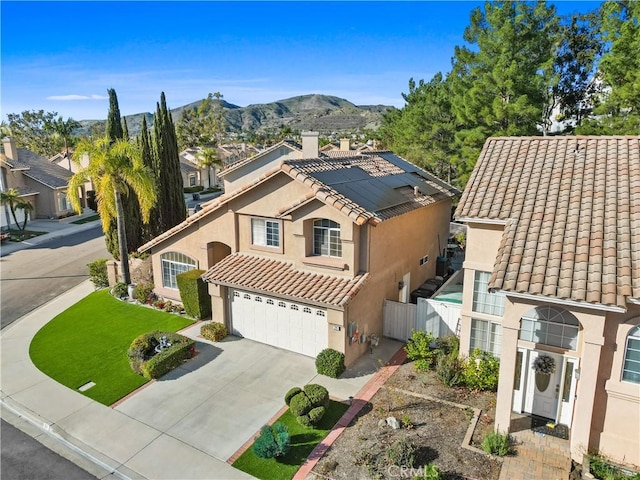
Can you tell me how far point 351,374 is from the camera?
1658 centimetres

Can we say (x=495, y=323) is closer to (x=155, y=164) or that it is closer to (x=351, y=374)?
(x=351, y=374)

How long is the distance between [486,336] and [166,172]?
78.1 feet

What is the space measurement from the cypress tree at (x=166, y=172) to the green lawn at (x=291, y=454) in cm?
2110

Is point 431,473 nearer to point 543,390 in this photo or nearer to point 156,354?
point 543,390

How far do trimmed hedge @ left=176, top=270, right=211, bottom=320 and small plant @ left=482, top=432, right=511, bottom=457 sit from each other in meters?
13.4

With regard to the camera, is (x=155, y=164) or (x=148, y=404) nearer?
(x=148, y=404)

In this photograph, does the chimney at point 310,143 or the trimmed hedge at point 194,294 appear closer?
the trimmed hedge at point 194,294

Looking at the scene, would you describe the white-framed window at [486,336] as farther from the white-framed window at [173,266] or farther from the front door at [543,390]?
the white-framed window at [173,266]

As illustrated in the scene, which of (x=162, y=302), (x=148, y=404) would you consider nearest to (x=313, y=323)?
(x=148, y=404)

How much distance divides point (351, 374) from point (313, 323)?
2329 mm

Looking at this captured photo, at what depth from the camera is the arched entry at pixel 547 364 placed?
12594mm

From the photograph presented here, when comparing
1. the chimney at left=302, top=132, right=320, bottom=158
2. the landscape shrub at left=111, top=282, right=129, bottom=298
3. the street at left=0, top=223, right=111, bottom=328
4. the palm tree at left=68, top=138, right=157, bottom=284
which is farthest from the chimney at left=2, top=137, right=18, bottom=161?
the chimney at left=302, top=132, right=320, bottom=158

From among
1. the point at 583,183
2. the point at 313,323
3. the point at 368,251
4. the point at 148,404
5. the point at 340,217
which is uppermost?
the point at 583,183

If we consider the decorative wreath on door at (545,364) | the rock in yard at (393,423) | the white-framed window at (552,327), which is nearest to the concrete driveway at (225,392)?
the rock in yard at (393,423)
